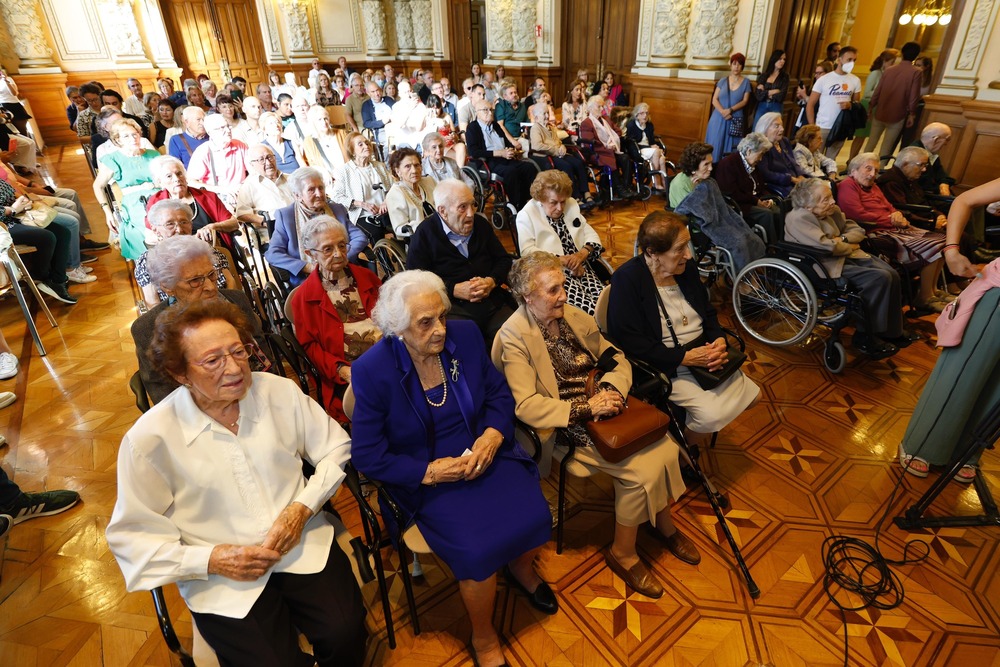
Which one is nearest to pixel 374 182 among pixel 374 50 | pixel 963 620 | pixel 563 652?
pixel 563 652

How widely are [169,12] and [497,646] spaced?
1756 centimetres

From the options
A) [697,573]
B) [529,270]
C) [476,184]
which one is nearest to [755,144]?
[476,184]

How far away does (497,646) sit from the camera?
185 cm

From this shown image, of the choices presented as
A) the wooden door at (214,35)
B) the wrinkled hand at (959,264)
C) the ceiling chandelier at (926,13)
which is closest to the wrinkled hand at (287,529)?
the wrinkled hand at (959,264)

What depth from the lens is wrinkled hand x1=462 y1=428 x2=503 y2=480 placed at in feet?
5.85

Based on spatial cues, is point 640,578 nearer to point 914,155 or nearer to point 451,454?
point 451,454

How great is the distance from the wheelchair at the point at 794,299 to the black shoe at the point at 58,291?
5.34 m

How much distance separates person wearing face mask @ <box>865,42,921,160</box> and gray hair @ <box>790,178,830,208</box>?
4642 millimetres

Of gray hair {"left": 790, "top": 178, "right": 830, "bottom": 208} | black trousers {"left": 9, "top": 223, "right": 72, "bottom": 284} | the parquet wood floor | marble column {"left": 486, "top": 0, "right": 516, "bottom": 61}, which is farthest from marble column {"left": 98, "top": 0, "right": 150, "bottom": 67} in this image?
gray hair {"left": 790, "top": 178, "right": 830, "bottom": 208}

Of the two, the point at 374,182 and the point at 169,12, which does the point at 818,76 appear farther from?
the point at 169,12

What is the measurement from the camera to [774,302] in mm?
3668

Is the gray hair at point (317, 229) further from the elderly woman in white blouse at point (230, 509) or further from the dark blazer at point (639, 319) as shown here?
the dark blazer at point (639, 319)

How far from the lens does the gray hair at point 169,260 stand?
2.17m

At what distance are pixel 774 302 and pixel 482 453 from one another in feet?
9.05
